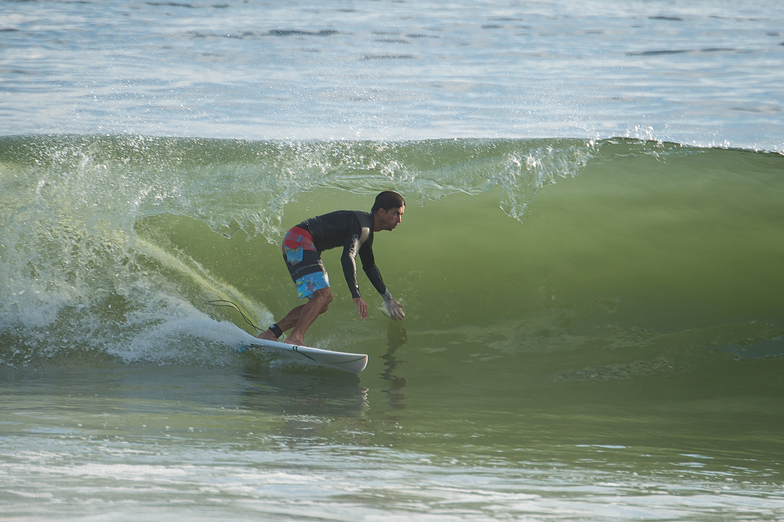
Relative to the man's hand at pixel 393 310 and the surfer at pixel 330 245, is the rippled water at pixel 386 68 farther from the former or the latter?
the man's hand at pixel 393 310

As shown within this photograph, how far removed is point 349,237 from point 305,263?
407mm

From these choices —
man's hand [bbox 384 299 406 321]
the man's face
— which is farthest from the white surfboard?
the man's face

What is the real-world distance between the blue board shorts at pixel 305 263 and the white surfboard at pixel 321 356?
1.29ft

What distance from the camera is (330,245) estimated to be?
488 cm

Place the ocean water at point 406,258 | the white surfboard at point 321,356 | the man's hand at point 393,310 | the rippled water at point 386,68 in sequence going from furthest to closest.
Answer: the rippled water at point 386,68 < the man's hand at point 393,310 < the white surfboard at point 321,356 < the ocean water at point 406,258

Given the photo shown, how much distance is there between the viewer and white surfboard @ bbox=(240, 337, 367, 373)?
179 inches

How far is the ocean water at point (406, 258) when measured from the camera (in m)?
2.39

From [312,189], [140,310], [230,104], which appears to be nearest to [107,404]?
[140,310]

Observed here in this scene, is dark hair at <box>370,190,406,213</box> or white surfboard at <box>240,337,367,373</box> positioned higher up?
dark hair at <box>370,190,406,213</box>

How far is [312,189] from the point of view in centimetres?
730

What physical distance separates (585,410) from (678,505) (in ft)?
6.14

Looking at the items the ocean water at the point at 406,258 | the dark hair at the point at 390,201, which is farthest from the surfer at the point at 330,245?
the ocean water at the point at 406,258

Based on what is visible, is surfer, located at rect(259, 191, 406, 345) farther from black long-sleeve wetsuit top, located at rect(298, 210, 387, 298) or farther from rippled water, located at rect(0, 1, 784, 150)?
rippled water, located at rect(0, 1, 784, 150)

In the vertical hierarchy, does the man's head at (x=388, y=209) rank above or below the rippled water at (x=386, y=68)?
below
